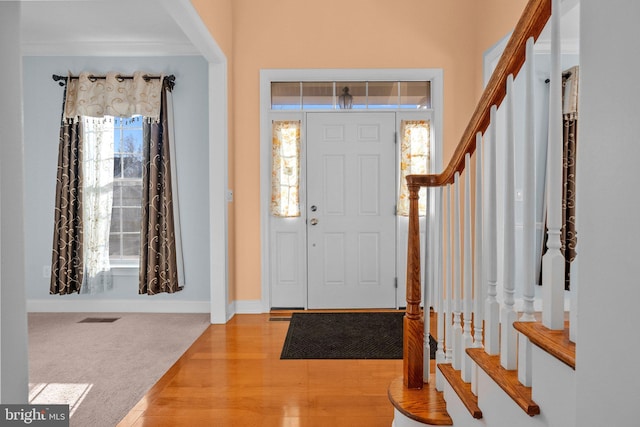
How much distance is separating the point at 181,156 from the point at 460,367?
11.4ft

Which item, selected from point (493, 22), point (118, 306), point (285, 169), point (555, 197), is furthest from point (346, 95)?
point (555, 197)

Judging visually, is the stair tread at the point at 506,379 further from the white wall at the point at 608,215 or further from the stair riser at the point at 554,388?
the white wall at the point at 608,215

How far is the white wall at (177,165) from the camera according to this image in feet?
13.6

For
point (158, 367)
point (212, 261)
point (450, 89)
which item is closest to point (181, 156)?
point (212, 261)

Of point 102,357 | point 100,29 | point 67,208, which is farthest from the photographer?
point 67,208

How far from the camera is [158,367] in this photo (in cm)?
274

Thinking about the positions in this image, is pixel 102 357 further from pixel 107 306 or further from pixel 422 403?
pixel 422 403

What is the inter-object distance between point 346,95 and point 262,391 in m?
3.04

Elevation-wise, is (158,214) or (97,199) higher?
(97,199)

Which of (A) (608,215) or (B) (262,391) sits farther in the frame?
(B) (262,391)

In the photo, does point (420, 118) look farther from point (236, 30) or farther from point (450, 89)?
point (236, 30)

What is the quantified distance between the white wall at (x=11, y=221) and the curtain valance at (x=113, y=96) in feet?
9.99

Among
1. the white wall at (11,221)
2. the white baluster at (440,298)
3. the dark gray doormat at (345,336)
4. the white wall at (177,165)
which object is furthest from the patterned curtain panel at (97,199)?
the white baluster at (440,298)

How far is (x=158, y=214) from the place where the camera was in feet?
13.2
